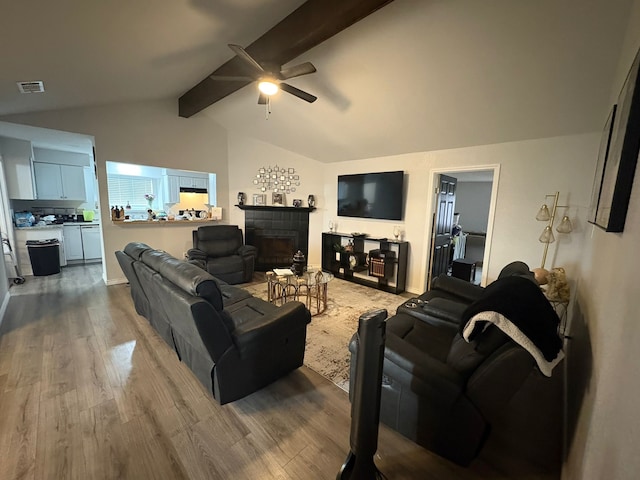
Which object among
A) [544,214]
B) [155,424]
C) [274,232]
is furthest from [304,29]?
[274,232]

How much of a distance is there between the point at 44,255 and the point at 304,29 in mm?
5655

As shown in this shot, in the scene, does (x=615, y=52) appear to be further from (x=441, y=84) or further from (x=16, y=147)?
(x=16, y=147)

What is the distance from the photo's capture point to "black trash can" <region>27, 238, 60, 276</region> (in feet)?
15.1

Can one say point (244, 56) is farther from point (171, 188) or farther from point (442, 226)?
point (171, 188)

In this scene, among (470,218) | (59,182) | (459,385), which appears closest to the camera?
(459,385)

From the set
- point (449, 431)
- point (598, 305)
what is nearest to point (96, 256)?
point (449, 431)

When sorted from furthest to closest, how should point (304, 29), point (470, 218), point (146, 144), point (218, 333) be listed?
point (470, 218) < point (146, 144) < point (304, 29) < point (218, 333)

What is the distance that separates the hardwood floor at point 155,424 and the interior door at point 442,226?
3.01m

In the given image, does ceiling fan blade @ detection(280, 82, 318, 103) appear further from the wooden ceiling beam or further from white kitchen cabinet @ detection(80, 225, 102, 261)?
white kitchen cabinet @ detection(80, 225, 102, 261)

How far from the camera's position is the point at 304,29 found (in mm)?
2326

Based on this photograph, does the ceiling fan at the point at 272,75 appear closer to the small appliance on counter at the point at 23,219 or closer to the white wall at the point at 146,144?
the white wall at the point at 146,144

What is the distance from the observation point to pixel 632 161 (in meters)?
1.06

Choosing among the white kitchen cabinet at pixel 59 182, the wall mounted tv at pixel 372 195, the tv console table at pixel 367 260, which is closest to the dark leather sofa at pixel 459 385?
the tv console table at pixel 367 260

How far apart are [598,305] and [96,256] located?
7641mm
